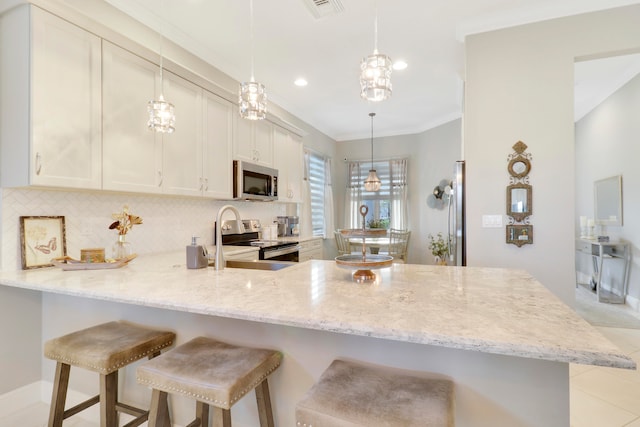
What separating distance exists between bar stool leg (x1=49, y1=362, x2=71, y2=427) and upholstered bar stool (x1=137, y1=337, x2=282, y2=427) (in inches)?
26.5

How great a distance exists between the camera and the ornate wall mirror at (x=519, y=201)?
2707 millimetres

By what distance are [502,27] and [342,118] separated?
2.95 meters

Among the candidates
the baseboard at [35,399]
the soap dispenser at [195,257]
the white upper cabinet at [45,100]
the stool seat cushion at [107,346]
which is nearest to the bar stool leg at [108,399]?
the stool seat cushion at [107,346]

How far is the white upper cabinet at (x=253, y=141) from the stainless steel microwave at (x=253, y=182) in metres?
0.11

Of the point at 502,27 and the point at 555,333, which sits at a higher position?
the point at 502,27

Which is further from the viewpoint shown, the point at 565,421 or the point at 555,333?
the point at 565,421

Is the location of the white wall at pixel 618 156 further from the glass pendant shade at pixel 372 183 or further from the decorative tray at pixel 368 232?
the decorative tray at pixel 368 232

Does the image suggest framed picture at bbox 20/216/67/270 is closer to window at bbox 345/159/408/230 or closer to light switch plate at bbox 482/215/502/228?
light switch plate at bbox 482/215/502/228

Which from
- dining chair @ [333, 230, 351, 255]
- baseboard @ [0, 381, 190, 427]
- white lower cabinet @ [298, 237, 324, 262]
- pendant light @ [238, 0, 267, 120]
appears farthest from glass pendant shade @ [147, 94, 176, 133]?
dining chair @ [333, 230, 351, 255]

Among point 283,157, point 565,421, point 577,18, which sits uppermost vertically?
point 577,18

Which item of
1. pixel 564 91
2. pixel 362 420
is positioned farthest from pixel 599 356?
pixel 564 91

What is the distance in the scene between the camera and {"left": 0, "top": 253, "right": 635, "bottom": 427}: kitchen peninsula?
2.90 ft

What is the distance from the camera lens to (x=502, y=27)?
2766 mm

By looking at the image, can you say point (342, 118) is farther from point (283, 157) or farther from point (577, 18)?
point (577, 18)
